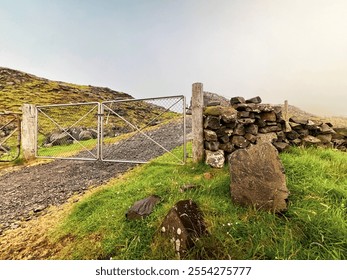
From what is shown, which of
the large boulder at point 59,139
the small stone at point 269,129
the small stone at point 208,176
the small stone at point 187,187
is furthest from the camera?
the large boulder at point 59,139

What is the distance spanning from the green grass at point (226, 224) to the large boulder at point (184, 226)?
3.5 inches

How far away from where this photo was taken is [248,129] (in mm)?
5465

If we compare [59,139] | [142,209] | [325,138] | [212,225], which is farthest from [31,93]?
[212,225]

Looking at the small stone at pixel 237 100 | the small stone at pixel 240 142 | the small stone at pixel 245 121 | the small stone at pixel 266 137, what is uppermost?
the small stone at pixel 237 100

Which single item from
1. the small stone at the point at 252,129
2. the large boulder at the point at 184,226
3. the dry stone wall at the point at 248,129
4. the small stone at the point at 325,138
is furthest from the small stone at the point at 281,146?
the large boulder at the point at 184,226

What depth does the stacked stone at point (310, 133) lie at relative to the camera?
568 centimetres

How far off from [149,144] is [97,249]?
767cm

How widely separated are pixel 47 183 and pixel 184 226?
5.20m

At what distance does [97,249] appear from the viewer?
119 inches

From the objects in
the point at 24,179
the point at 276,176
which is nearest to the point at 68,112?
the point at 24,179

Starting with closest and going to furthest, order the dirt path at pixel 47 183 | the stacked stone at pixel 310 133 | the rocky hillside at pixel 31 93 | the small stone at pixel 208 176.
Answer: the small stone at pixel 208 176 → the dirt path at pixel 47 183 → the stacked stone at pixel 310 133 → the rocky hillside at pixel 31 93

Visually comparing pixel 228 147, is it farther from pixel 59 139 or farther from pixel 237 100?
pixel 59 139

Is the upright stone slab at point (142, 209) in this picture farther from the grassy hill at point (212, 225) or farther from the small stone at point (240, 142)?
the small stone at point (240, 142)

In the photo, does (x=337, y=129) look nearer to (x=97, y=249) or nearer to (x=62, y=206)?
(x=97, y=249)
